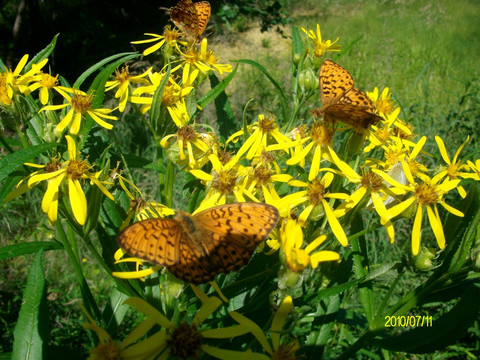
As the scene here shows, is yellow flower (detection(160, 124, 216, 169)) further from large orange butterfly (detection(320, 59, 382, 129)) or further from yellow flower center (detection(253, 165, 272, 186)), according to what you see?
large orange butterfly (detection(320, 59, 382, 129))

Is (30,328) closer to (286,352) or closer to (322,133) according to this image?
(286,352)

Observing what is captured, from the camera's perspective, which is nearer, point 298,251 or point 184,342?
point 184,342

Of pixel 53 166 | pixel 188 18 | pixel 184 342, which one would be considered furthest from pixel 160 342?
pixel 188 18

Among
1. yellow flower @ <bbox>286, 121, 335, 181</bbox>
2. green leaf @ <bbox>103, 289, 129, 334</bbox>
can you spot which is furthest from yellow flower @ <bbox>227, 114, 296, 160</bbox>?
green leaf @ <bbox>103, 289, 129, 334</bbox>

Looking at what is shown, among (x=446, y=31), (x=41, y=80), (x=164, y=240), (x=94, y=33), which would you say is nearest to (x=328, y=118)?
(x=164, y=240)

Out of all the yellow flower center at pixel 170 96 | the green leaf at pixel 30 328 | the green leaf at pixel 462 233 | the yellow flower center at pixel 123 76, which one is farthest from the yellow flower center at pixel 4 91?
the green leaf at pixel 462 233

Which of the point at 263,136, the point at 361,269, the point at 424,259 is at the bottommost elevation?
the point at 361,269

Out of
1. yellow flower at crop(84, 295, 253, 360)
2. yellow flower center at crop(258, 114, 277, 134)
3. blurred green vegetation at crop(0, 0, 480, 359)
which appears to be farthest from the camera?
blurred green vegetation at crop(0, 0, 480, 359)
